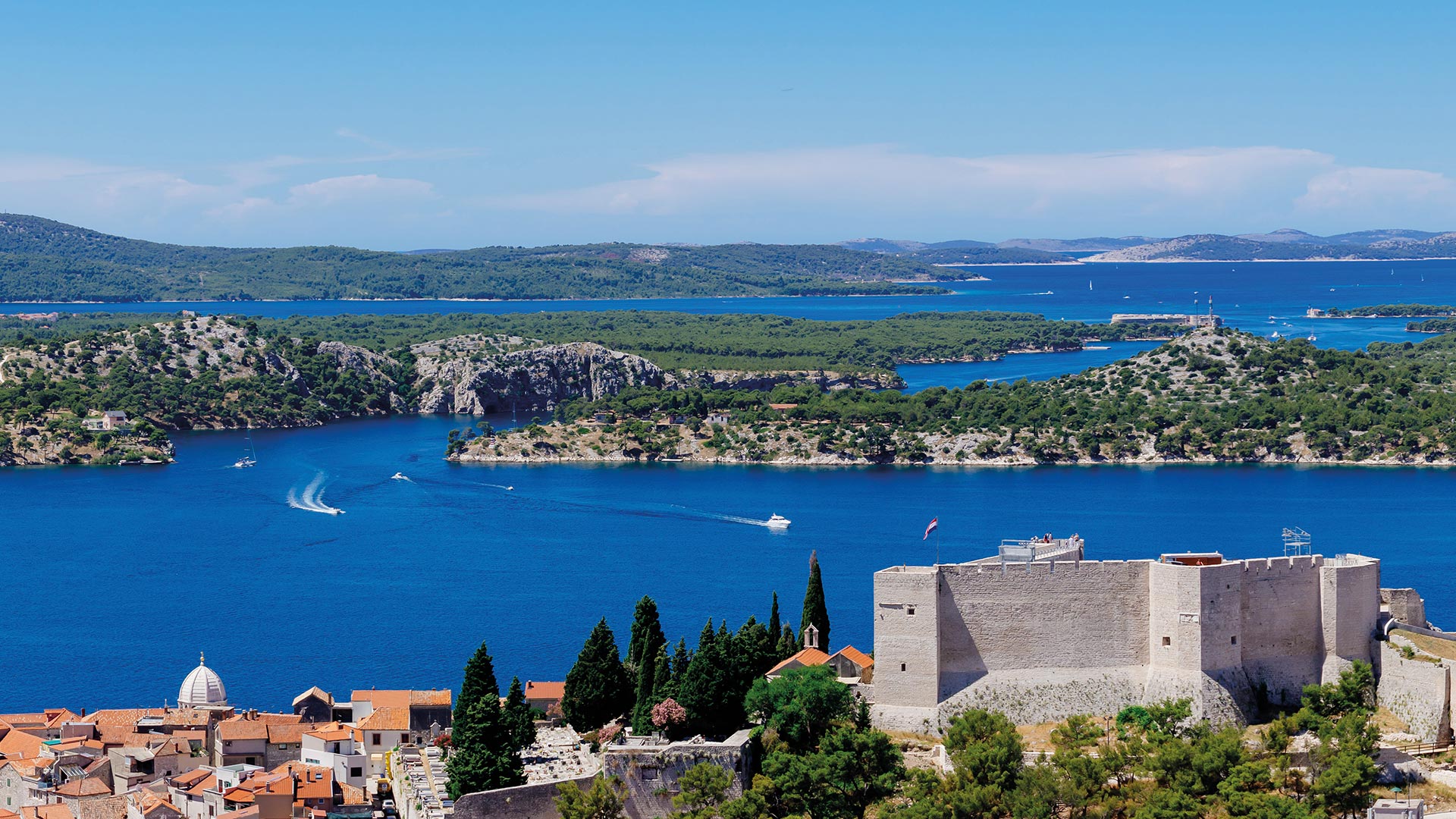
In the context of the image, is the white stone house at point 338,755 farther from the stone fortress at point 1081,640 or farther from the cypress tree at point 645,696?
the stone fortress at point 1081,640

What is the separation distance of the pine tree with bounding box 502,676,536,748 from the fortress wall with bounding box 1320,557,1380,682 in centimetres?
1690

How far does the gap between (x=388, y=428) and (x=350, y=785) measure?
110 metres

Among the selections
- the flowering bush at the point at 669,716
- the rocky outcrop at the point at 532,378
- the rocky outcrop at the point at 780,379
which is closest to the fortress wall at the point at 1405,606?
the flowering bush at the point at 669,716

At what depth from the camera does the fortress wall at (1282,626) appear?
3844 cm

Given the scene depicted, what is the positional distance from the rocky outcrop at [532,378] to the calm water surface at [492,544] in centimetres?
3743

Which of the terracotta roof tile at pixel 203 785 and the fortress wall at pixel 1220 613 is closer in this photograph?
the fortress wall at pixel 1220 613

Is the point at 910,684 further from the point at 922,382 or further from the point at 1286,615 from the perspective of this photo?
the point at 922,382

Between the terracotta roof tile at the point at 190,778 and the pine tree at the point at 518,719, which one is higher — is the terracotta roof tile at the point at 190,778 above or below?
below

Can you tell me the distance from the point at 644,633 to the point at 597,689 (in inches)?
125

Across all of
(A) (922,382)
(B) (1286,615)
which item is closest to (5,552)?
(B) (1286,615)

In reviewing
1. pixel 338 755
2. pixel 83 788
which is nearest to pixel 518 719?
pixel 338 755

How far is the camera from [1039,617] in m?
38.3

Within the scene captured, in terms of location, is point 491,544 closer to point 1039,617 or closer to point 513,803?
point 513,803

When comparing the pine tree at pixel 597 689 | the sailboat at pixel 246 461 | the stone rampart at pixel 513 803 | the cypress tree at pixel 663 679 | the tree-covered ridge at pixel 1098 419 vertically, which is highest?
the cypress tree at pixel 663 679
